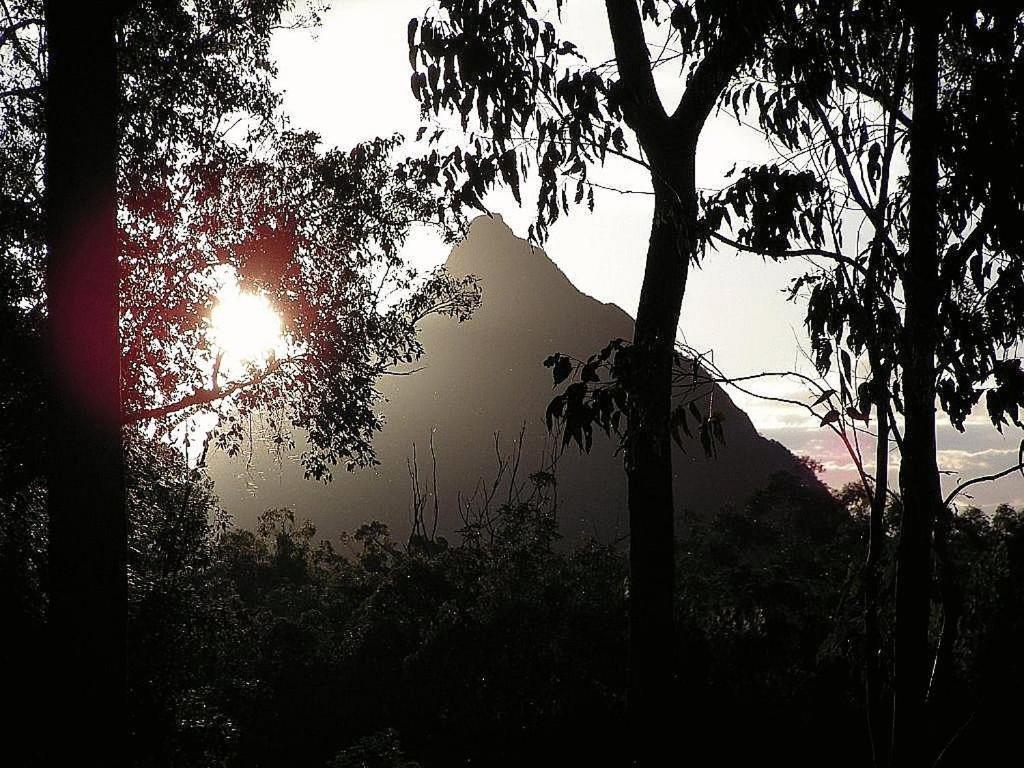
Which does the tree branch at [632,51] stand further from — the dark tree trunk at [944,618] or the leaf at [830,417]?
the dark tree trunk at [944,618]

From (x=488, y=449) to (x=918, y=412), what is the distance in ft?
343

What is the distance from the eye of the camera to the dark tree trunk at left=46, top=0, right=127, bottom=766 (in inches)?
161

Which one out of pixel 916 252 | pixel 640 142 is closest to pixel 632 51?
pixel 640 142

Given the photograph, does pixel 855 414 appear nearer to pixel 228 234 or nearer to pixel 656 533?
pixel 656 533

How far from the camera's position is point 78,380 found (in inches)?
165

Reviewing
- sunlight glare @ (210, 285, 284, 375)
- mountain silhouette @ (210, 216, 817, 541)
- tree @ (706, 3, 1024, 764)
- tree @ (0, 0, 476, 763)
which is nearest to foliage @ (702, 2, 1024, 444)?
tree @ (706, 3, 1024, 764)

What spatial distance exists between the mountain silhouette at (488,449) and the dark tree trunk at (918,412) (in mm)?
80002

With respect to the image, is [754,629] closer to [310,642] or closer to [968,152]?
[968,152]

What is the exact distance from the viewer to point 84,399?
165 inches

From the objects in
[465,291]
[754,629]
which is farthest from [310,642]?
[754,629]

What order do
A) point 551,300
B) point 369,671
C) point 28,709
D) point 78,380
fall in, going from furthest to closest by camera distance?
point 551,300, point 369,671, point 28,709, point 78,380

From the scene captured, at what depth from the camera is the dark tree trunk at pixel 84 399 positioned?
4086mm

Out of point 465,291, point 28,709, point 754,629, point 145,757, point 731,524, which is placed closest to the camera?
point 28,709

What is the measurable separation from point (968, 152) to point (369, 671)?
14439mm
